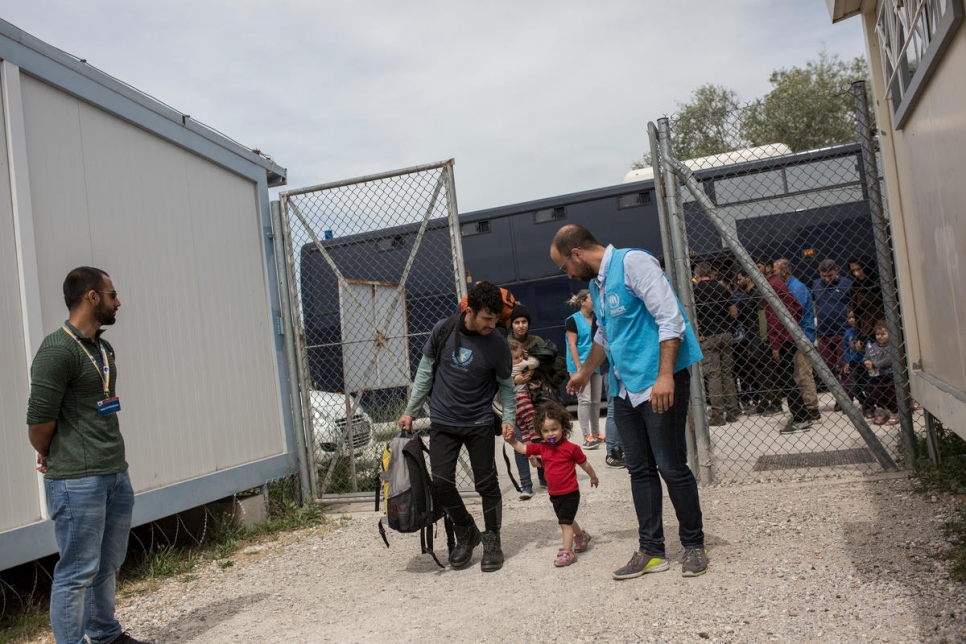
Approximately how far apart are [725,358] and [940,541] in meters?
5.34

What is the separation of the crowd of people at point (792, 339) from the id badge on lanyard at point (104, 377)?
16.9ft

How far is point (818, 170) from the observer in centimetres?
923

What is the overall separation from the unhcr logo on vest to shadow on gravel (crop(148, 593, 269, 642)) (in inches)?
106

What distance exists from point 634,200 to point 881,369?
15.5 ft

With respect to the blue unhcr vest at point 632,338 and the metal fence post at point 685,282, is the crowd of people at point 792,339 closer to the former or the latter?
the metal fence post at point 685,282

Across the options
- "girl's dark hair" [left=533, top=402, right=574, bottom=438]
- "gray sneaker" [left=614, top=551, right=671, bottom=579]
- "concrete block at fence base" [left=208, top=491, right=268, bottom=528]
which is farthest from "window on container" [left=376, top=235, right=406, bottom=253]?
"gray sneaker" [left=614, top=551, right=671, bottom=579]

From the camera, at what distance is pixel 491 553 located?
4859mm

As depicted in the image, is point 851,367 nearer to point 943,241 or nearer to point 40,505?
point 943,241

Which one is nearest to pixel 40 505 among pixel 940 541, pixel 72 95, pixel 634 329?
pixel 72 95

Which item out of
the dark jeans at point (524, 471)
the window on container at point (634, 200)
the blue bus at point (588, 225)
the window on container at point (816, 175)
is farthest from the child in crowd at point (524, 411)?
the window on container at point (634, 200)

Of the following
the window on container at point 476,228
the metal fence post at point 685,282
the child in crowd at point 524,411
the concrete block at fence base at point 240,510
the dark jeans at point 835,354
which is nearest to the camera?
the metal fence post at point 685,282

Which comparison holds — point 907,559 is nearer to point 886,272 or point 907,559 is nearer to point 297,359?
point 886,272

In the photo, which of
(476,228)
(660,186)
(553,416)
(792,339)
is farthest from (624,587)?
(476,228)

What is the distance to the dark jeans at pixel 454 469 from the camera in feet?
16.2
